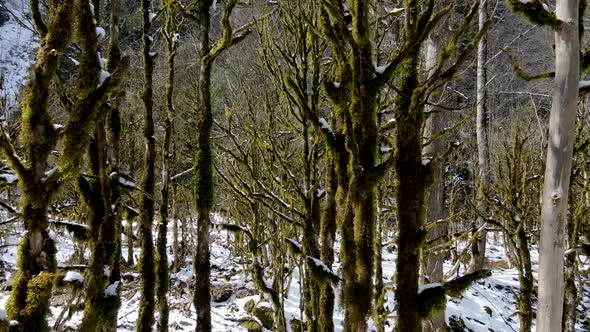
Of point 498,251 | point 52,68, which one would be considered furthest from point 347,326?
point 498,251

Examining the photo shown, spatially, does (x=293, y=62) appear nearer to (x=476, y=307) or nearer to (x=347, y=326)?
(x=347, y=326)

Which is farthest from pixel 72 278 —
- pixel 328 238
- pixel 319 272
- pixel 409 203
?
pixel 409 203

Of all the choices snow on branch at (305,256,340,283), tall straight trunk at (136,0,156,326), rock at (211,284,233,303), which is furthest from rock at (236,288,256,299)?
snow on branch at (305,256,340,283)

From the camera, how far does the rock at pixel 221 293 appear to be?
10227mm

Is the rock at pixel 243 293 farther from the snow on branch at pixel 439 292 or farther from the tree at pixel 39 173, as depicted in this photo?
the tree at pixel 39 173

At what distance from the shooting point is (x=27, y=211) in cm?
213

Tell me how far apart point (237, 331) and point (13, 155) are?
23.9ft

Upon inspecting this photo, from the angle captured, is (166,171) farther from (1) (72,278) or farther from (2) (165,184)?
(1) (72,278)

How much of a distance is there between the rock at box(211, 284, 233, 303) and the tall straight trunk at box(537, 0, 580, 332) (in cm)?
824

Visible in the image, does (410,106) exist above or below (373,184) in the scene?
above

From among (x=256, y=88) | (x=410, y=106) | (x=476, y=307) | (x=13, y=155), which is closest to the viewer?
(x=13, y=155)

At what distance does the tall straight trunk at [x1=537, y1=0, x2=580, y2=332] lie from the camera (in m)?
2.97

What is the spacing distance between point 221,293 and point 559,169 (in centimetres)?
868

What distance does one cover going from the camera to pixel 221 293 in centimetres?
1033
